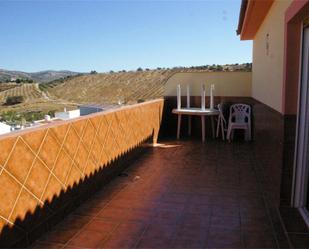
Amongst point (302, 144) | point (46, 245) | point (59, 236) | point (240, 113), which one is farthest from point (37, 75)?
point (302, 144)

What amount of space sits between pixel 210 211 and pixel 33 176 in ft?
6.09

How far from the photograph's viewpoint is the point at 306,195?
3.10m

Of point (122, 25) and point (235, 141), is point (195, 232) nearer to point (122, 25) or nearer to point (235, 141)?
point (235, 141)

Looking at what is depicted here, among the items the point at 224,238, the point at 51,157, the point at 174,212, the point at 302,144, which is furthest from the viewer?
the point at 174,212

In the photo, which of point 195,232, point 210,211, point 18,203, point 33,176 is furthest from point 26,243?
point 210,211

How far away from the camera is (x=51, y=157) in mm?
2908

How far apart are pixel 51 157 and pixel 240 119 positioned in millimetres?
5686

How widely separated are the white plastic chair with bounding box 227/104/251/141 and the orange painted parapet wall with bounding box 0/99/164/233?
11.3 feet

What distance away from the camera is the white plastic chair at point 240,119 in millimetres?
7355

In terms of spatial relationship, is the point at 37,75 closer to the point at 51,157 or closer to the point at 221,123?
the point at 221,123

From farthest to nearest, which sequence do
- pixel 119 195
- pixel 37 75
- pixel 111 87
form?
pixel 37 75 → pixel 111 87 → pixel 119 195

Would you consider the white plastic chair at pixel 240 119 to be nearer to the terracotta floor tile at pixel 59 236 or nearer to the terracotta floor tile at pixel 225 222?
the terracotta floor tile at pixel 225 222

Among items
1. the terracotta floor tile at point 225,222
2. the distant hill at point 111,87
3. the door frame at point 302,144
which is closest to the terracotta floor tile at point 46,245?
the terracotta floor tile at point 225,222

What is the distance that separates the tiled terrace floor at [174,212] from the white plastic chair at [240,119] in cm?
212
